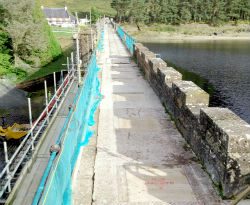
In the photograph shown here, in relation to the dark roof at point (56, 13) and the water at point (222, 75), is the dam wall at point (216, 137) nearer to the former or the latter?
the water at point (222, 75)

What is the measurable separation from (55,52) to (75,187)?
4257 cm

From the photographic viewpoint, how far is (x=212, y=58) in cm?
5303

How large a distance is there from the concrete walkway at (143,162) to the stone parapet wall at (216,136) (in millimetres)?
273

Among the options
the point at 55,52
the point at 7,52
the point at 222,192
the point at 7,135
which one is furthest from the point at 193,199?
the point at 55,52

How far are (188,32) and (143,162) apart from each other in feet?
319

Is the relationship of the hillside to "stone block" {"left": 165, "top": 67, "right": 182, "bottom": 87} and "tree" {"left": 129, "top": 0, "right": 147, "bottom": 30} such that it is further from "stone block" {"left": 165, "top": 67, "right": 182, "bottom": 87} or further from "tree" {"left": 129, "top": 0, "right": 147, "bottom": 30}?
"tree" {"left": 129, "top": 0, "right": 147, "bottom": 30}

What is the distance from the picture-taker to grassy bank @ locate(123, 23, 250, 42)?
96938 mm

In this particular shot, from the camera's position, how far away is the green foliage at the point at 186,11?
4232 inches

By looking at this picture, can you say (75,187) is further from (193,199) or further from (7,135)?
(7,135)

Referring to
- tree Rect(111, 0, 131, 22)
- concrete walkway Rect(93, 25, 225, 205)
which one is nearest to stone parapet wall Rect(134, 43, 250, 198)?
concrete walkway Rect(93, 25, 225, 205)

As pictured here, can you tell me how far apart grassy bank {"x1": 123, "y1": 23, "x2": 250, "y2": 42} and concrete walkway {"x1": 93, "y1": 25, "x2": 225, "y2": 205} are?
84077 millimetres

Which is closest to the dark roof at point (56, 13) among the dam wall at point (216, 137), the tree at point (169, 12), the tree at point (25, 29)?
the tree at point (169, 12)

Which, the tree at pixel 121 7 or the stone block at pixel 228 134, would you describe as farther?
the tree at pixel 121 7

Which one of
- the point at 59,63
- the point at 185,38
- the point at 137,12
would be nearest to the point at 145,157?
the point at 59,63
